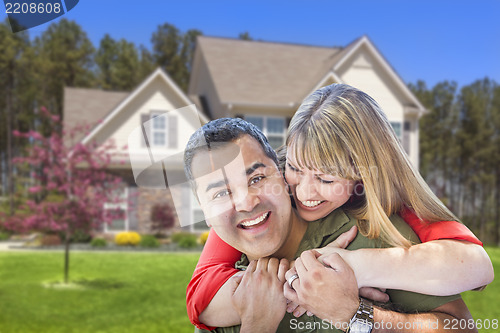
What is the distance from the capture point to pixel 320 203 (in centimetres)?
144

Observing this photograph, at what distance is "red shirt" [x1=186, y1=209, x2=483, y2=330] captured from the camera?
1.36m

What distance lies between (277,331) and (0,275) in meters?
9.59

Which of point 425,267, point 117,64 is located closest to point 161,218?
point 425,267

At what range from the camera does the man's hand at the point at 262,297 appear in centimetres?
141

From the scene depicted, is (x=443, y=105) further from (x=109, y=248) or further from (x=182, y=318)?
(x=182, y=318)

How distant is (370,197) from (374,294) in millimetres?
252

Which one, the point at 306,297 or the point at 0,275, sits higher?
the point at 306,297

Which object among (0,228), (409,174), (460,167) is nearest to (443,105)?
(460,167)

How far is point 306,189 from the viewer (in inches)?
56.4

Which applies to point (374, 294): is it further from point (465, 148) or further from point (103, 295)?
point (465, 148)

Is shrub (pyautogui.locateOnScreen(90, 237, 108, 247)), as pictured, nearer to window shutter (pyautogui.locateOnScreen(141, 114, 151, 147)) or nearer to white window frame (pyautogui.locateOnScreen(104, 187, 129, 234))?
white window frame (pyautogui.locateOnScreen(104, 187, 129, 234))

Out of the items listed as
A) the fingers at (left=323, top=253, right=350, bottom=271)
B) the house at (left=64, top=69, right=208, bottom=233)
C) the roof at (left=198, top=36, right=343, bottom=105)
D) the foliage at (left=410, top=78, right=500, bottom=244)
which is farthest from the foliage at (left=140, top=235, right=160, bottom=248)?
the foliage at (left=410, top=78, right=500, bottom=244)

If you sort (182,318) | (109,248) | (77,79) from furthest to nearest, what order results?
1. (77,79)
2. (109,248)
3. (182,318)

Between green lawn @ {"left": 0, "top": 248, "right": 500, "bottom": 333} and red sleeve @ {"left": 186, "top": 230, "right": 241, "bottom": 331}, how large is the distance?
400cm
